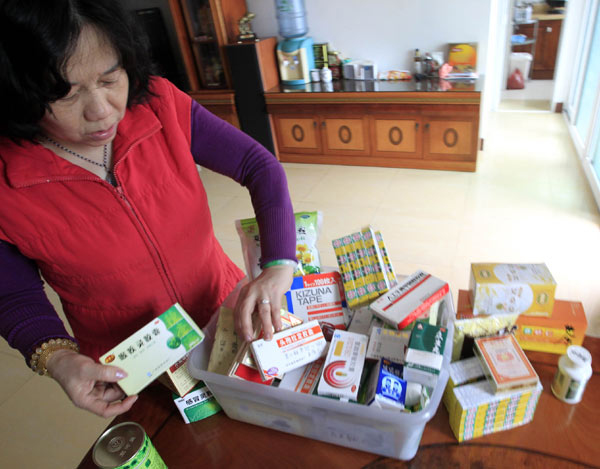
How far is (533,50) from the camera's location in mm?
5117

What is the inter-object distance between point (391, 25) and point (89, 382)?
11.5 feet

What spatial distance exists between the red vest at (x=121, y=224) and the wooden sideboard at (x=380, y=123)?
259 cm

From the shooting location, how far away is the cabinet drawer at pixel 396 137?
3264mm

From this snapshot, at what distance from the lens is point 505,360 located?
2.35 feet

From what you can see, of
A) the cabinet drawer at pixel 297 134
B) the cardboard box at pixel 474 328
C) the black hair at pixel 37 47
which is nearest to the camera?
the black hair at pixel 37 47

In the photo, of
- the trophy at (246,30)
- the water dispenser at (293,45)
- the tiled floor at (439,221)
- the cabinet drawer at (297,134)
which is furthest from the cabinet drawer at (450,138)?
the trophy at (246,30)

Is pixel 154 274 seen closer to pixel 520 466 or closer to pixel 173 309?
pixel 173 309

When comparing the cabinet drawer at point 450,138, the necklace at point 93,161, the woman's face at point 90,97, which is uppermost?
the woman's face at point 90,97

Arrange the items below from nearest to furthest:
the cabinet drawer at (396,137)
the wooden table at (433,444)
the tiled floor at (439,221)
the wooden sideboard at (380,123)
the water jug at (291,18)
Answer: the wooden table at (433,444) → the tiled floor at (439,221) → the wooden sideboard at (380,123) → the cabinet drawer at (396,137) → the water jug at (291,18)

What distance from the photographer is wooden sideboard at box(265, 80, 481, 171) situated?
305cm

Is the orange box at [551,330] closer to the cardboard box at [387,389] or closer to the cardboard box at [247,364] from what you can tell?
the cardboard box at [387,389]

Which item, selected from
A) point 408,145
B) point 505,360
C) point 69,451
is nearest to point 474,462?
point 505,360

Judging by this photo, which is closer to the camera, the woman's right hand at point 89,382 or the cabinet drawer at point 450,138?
the woman's right hand at point 89,382

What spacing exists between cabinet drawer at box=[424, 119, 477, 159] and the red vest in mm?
2669
